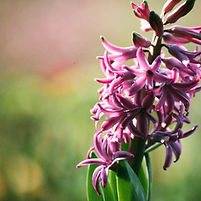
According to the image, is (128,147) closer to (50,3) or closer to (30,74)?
(30,74)

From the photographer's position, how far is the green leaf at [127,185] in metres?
0.83

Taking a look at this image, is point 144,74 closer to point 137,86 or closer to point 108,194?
point 137,86

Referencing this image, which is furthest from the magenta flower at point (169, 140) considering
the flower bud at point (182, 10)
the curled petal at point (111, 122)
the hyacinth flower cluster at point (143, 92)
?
the flower bud at point (182, 10)

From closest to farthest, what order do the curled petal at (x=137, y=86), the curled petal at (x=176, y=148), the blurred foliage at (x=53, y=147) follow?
the curled petal at (x=137, y=86) → the curled petal at (x=176, y=148) → the blurred foliage at (x=53, y=147)

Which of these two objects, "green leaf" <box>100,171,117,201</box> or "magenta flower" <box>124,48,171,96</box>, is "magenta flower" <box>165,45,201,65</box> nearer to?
"magenta flower" <box>124,48,171,96</box>

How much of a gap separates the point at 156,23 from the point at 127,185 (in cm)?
31

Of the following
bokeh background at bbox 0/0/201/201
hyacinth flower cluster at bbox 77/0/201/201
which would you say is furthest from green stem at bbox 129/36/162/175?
bokeh background at bbox 0/0/201/201

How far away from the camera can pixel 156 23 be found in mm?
811

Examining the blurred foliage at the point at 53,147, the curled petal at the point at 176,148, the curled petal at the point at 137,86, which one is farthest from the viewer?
the blurred foliage at the point at 53,147

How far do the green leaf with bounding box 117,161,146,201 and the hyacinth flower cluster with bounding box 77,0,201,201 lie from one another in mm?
14

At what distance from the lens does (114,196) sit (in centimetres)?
94

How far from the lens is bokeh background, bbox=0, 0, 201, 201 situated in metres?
2.09

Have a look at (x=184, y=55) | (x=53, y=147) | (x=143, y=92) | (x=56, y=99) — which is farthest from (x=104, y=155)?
(x=56, y=99)

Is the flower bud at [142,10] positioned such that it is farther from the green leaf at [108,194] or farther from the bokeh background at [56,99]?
the bokeh background at [56,99]
